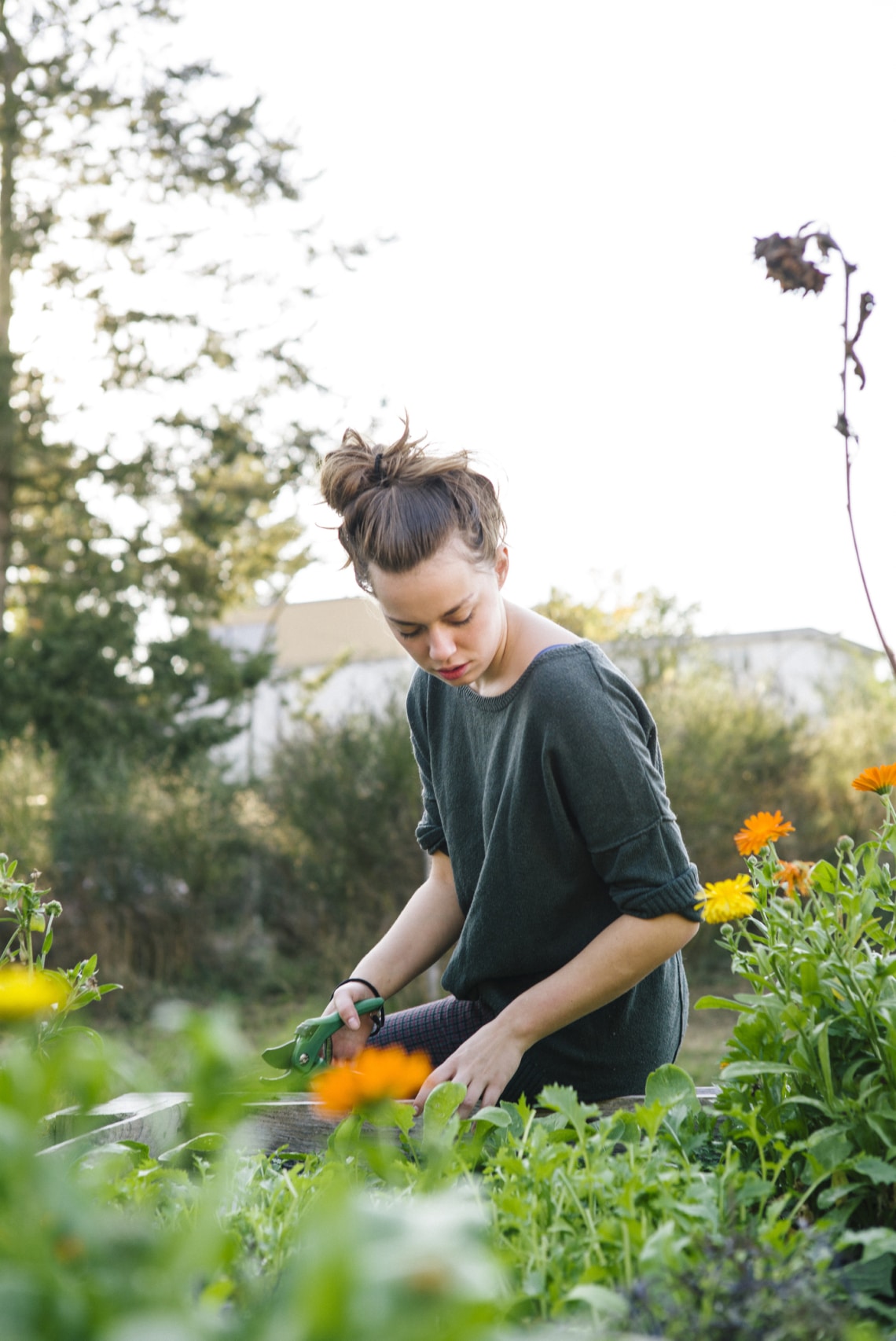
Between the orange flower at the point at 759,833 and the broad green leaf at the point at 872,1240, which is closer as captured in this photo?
the broad green leaf at the point at 872,1240

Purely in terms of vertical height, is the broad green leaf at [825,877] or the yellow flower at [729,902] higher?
the broad green leaf at [825,877]

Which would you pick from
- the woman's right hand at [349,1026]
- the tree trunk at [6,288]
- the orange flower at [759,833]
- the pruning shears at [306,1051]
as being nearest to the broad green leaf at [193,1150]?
the pruning shears at [306,1051]

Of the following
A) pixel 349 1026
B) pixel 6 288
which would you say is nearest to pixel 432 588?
pixel 349 1026

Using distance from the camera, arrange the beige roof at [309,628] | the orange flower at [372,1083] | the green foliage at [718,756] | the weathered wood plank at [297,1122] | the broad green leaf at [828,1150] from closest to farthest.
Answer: the orange flower at [372,1083] < the broad green leaf at [828,1150] < the weathered wood plank at [297,1122] < the green foliage at [718,756] < the beige roof at [309,628]

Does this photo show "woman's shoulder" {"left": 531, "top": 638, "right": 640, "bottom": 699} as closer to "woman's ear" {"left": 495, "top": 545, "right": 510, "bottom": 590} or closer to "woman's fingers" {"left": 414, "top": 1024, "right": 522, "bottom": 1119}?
"woman's ear" {"left": 495, "top": 545, "right": 510, "bottom": 590}

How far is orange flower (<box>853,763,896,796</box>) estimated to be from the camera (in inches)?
47.0

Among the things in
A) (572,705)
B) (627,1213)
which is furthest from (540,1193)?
(572,705)

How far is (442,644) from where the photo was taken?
62.4 inches

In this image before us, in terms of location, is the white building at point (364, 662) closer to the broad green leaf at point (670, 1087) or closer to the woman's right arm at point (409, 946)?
the woman's right arm at point (409, 946)

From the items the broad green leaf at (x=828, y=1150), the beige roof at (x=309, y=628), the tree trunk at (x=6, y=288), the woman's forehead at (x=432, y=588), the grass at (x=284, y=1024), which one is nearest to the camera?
the broad green leaf at (x=828, y=1150)

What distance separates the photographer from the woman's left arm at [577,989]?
56.2 inches

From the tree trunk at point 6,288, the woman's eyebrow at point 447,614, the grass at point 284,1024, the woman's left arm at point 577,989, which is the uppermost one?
the tree trunk at point 6,288

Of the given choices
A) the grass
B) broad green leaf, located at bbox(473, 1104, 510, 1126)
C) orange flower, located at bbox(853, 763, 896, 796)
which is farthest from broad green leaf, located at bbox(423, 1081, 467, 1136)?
the grass

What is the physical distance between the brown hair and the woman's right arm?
587mm
